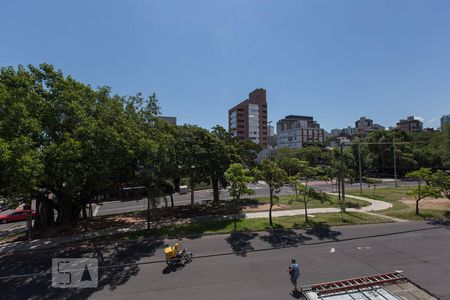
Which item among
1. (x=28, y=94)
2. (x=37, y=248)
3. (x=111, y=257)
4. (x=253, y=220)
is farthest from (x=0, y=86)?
(x=253, y=220)

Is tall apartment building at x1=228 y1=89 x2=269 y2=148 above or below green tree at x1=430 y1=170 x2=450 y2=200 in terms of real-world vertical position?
above

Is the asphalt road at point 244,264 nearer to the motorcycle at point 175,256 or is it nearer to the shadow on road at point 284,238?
the shadow on road at point 284,238

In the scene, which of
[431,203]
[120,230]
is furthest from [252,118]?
[120,230]

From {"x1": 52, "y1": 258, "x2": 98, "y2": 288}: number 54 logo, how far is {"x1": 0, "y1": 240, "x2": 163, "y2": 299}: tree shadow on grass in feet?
0.73

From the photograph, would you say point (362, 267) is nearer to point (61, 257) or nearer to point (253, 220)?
point (253, 220)

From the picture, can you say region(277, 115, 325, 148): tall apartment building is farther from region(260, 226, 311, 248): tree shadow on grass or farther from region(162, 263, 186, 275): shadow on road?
region(162, 263, 186, 275): shadow on road

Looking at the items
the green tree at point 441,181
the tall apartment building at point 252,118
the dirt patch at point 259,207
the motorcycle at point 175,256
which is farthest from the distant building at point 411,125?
the motorcycle at point 175,256

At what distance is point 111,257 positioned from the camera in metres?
13.1

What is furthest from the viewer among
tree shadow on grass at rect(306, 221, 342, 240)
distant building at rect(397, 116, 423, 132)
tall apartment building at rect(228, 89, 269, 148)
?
distant building at rect(397, 116, 423, 132)

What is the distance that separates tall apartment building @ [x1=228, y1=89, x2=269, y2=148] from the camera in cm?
10019

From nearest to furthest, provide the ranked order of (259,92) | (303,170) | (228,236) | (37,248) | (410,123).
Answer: (37,248) < (228,236) < (303,170) < (259,92) < (410,123)

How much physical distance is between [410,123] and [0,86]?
184930 mm

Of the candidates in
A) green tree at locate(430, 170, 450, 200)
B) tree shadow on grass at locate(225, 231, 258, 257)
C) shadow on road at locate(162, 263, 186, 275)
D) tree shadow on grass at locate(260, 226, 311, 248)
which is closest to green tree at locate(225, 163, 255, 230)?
tree shadow on grass at locate(225, 231, 258, 257)

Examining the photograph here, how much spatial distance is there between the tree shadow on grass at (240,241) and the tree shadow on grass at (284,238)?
3.22ft
